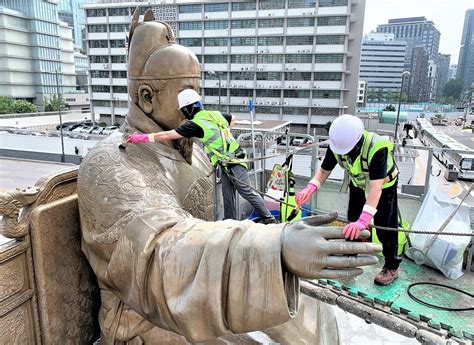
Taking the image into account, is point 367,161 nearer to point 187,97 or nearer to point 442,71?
point 187,97

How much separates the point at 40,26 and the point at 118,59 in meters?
18.1

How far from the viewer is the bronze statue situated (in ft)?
4.39

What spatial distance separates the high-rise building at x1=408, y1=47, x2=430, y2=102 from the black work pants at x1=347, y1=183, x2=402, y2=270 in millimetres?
108299

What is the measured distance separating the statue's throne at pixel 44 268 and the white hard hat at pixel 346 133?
5.53 ft

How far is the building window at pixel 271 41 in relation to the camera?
3462 centimetres

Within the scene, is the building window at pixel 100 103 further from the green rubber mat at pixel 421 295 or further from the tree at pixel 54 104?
the green rubber mat at pixel 421 295

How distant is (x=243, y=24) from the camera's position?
34.9 m

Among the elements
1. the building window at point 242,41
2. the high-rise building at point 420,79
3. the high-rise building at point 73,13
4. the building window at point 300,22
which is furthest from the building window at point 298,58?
the high-rise building at point 73,13

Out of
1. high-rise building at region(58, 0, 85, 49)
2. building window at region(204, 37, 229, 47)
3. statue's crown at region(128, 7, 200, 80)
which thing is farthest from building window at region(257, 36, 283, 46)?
high-rise building at region(58, 0, 85, 49)

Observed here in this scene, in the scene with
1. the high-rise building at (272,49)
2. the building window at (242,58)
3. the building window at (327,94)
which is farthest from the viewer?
the building window at (242,58)

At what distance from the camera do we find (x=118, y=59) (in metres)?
37.6

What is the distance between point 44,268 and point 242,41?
3554 cm

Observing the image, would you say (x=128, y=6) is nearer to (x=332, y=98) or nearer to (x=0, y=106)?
(x=0, y=106)

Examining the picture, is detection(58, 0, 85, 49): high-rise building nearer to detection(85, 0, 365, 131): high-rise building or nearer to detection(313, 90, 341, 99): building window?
detection(85, 0, 365, 131): high-rise building
